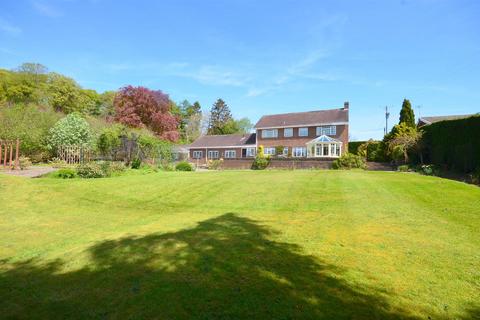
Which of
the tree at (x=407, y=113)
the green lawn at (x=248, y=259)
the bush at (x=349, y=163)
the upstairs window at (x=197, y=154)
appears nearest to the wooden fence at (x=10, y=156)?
the green lawn at (x=248, y=259)

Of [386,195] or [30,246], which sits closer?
[30,246]

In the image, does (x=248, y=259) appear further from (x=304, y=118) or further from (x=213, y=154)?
(x=213, y=154)

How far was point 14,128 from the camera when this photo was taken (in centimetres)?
2647

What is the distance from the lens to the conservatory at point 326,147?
40.9 metres

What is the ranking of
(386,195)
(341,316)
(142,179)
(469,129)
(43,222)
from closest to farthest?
(341,316)
(43,222)
(386,195)
(142,179)
(469,129)

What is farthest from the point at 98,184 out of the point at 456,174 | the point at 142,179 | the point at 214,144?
the point at 214,144

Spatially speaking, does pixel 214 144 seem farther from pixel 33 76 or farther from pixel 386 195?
pixel 386 195

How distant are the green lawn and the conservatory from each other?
30.1 metres

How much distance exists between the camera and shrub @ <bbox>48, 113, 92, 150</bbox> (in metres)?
27.4

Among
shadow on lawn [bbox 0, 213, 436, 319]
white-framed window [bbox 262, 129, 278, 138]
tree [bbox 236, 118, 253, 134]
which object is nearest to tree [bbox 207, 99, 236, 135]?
tree [bbox 236, 118, 253, 134]

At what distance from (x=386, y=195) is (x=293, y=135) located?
34.9m

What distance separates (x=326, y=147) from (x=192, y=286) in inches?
1547

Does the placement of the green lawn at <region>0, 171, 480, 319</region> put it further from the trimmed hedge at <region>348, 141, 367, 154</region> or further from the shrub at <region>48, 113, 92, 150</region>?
Result: the trimmed hedge at <region>348, 141, 367, 154</region>

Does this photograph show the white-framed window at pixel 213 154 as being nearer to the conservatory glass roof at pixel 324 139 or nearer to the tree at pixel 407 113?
the conservatory glass roof at pixel 324 139
